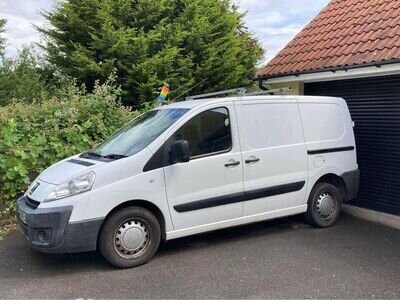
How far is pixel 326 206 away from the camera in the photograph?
6.79 m

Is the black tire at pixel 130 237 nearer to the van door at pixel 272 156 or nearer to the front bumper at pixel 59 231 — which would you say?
the front bumper at pixel 59 231

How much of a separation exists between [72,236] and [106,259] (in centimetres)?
56

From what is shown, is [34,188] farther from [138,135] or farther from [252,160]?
[252,160]

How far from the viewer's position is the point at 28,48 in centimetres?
1616

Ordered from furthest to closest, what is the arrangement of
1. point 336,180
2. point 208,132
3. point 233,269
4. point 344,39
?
point 344,39 → point 336,180 → point 208,132 → point 233,269

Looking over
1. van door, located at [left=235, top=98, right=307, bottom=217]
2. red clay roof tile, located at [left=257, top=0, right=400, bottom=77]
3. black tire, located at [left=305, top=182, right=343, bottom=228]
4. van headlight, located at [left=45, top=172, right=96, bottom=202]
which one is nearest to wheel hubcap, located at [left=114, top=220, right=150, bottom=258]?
van headlight, located at [left=45, top=172, right=96, bottom=202]

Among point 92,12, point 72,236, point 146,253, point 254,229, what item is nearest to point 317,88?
point 254,229

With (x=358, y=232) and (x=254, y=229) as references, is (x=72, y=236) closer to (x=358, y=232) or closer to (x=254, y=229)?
(x=254, y=229)

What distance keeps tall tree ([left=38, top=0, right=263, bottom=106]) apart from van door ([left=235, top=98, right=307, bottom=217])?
6815mm

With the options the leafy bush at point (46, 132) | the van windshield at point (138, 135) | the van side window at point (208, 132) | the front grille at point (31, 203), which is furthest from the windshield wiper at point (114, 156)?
the leafy bush at point (46, 132)

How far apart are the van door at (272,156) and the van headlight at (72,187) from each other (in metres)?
2.00

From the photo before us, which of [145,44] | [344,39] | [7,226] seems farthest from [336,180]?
[145,44]

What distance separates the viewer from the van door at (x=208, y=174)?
215 inches

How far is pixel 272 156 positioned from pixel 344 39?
3385 mm
